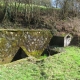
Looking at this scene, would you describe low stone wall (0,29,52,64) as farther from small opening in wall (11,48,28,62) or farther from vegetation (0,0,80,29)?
vegetation (0,0,80,29)

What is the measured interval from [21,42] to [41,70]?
2.78m

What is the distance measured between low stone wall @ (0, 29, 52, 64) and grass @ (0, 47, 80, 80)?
1.24 m

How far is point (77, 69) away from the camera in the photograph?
6.42 meters

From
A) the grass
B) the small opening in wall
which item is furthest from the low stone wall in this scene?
the grass

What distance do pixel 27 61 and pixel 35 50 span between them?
236cm

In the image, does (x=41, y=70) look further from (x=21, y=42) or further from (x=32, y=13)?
(x=32, y=13)

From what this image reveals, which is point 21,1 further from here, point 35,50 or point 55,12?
point 35,50

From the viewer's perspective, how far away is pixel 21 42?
27.4 ft

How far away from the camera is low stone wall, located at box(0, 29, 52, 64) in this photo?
24.7 feet

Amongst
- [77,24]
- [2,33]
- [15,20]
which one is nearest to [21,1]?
[15,20]

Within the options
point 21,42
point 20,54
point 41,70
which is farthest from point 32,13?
point 41,70

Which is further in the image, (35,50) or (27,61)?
(35,50)

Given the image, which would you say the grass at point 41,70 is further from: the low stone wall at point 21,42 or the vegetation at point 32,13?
the vegetation at point 32,13

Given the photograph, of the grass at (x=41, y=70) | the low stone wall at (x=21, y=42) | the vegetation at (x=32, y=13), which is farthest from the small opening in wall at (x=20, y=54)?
the vegetation at (x=32, y=13)
